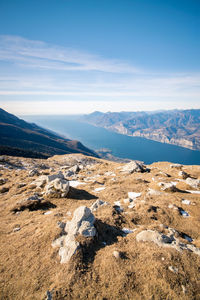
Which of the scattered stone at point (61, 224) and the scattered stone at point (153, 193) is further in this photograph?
the scattered stone at point (153, 193)

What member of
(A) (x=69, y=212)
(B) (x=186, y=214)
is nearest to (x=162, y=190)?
(B) (x=186, y=214)

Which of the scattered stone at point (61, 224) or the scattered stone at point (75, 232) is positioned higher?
the scattered stone at point (75, 232)

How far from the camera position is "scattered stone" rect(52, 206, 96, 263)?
24.8ft

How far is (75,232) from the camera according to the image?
8531mm

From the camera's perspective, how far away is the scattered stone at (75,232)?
756 cm

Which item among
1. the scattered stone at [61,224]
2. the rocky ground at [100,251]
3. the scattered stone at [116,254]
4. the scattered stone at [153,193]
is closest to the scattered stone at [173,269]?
the rocky ground at [100,251]

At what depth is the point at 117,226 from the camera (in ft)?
34.8

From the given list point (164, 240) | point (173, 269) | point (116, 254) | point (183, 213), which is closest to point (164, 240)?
point (164, 240)

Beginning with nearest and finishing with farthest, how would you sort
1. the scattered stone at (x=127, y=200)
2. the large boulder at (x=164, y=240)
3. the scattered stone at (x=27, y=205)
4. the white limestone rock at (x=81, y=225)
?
the large boulder at (x=164, y=240) < the white limestone rock at (x=81, y=225) < the scattered stone at (x=27, y=205) < the scattered stone at (x=127, y=200)

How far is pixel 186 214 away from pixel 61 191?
12728mm

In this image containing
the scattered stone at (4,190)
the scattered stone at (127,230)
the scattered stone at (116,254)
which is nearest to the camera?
the scattered stone at (116,254)

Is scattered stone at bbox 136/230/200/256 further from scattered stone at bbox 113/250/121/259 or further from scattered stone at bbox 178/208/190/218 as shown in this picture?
scattered stone at bbox 178/208/190/218

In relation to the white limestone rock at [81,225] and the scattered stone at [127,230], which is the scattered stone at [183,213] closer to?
the scattered stone at [127,230]

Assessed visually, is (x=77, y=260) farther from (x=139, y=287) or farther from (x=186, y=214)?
(x=186, y=214)
